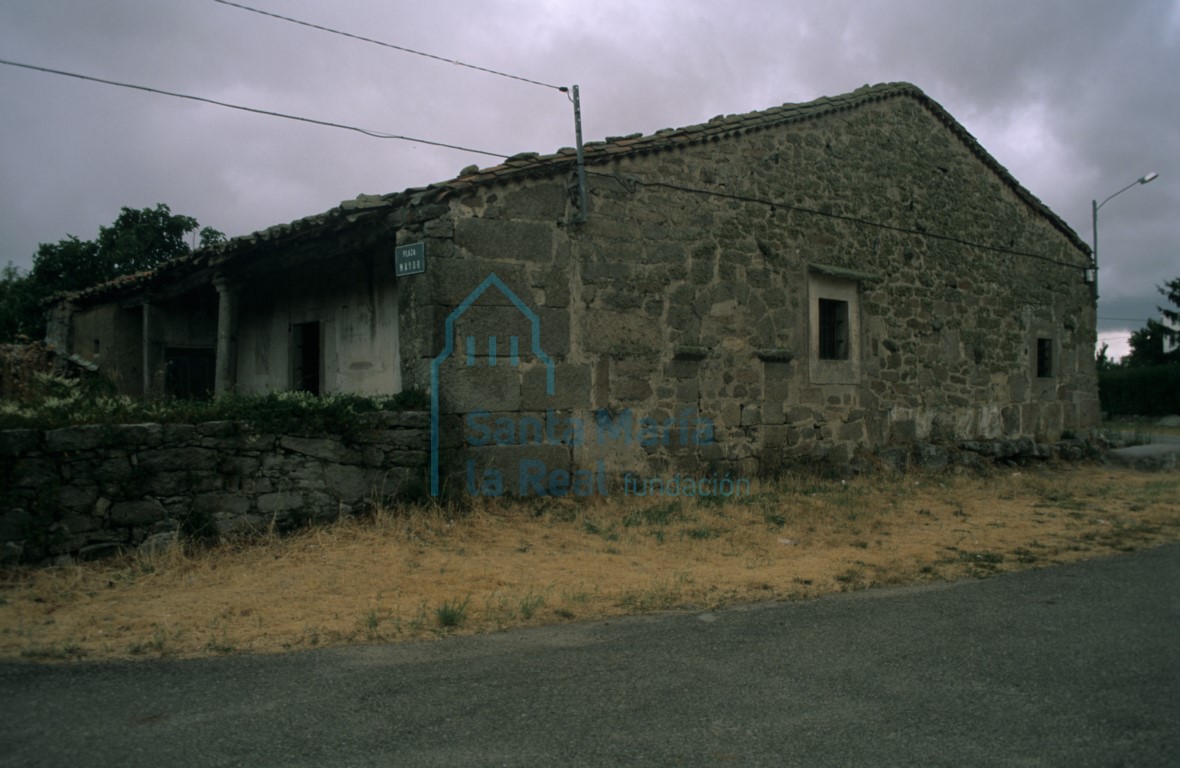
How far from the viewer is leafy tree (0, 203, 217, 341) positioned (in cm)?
2000

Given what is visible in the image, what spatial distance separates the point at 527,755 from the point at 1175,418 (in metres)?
32.1

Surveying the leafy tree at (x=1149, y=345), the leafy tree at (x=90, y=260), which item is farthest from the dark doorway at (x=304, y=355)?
the leafy tree at (x=1149, y=345)

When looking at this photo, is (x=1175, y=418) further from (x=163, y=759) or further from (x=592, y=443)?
(x=163, y=759)

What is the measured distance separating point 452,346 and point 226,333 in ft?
14.8

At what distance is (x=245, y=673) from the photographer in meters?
4.21

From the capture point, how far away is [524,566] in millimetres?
6688

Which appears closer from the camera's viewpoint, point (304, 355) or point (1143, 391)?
point (304, 355)

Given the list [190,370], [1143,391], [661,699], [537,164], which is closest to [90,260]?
[190,370]

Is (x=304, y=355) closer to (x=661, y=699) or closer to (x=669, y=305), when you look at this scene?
(x=669, y=305)

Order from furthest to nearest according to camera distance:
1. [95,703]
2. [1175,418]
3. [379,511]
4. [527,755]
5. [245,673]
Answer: [1175,418] → [379,511] → [245,673] → [95,703] → [527,755]

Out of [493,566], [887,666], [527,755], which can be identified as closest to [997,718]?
[887,666]

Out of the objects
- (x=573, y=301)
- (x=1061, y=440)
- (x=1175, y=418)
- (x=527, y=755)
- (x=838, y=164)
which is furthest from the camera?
(x=1175, y=418)

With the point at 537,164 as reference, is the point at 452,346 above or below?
below

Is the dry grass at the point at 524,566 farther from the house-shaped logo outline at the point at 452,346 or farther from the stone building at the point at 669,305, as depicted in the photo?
the stone building at the point at 669,305
